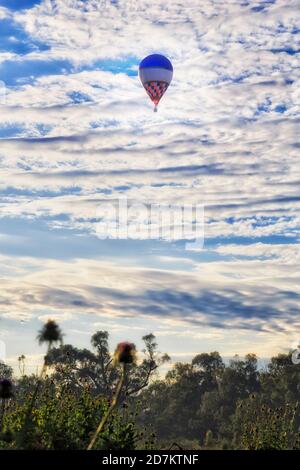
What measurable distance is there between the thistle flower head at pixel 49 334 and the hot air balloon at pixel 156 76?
2490 inches

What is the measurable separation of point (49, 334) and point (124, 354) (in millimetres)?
1698

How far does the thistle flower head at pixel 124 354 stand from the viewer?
699 inches

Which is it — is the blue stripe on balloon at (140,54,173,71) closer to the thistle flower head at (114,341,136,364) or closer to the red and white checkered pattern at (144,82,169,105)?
the red and white checkered pattern at (144,82,169,105)

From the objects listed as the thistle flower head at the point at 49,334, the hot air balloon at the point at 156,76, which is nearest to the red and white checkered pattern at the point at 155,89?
the hot air balloon at the point at 156,76

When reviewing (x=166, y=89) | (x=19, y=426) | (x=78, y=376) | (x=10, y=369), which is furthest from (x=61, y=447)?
(x=10, y=369)

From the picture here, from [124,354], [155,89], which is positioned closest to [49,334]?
[124,354]

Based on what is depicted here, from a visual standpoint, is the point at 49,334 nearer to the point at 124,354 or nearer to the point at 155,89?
the point at 124,354

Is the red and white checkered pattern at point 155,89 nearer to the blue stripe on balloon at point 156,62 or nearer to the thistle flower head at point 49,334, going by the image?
the blue stripe on balloon at point 156,62

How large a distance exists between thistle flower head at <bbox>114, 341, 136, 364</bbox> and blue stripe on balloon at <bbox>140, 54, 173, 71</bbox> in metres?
65.2

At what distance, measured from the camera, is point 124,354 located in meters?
17.9

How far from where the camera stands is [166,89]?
269 ft

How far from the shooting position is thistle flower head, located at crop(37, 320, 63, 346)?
18.3 metres
